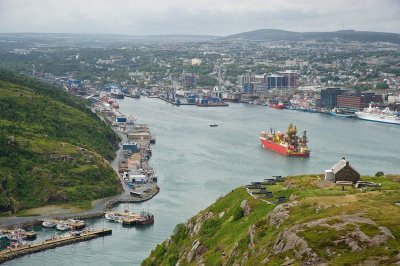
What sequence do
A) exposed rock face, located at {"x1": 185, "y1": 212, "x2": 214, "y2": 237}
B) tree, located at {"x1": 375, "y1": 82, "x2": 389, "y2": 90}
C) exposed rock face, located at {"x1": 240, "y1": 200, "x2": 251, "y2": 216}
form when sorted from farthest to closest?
tree, located at {"x1": 375, "y1": 82, "x2": 389, "y2": 90} → exposed rock face, located at {"x1": 185, "y1": 212, "x2": 214, "y2": 237} → exposed rock face, located at {"x1": 240, "y1": 200, "x2": 251, "y2": 216}

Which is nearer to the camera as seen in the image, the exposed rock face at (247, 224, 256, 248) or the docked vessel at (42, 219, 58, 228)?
the exposed rock face at (247, 224, 256, 248)

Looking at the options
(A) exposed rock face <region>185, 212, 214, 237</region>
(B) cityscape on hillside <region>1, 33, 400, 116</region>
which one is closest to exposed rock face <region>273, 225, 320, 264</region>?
(A) exposed rock face <region>185, 212, 214, 237</region>

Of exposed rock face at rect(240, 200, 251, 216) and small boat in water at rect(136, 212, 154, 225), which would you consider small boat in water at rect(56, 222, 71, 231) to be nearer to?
small boat in water at rect(136, 212, 154, 225)

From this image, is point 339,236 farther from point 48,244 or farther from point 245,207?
point 48,244

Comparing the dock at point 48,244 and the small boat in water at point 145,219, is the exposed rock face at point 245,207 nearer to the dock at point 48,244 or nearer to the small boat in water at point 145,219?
the dock at point 48,244

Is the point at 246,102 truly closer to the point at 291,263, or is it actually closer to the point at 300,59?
the point at 300,59

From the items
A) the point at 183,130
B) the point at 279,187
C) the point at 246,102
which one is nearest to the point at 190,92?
the point at 246,102
